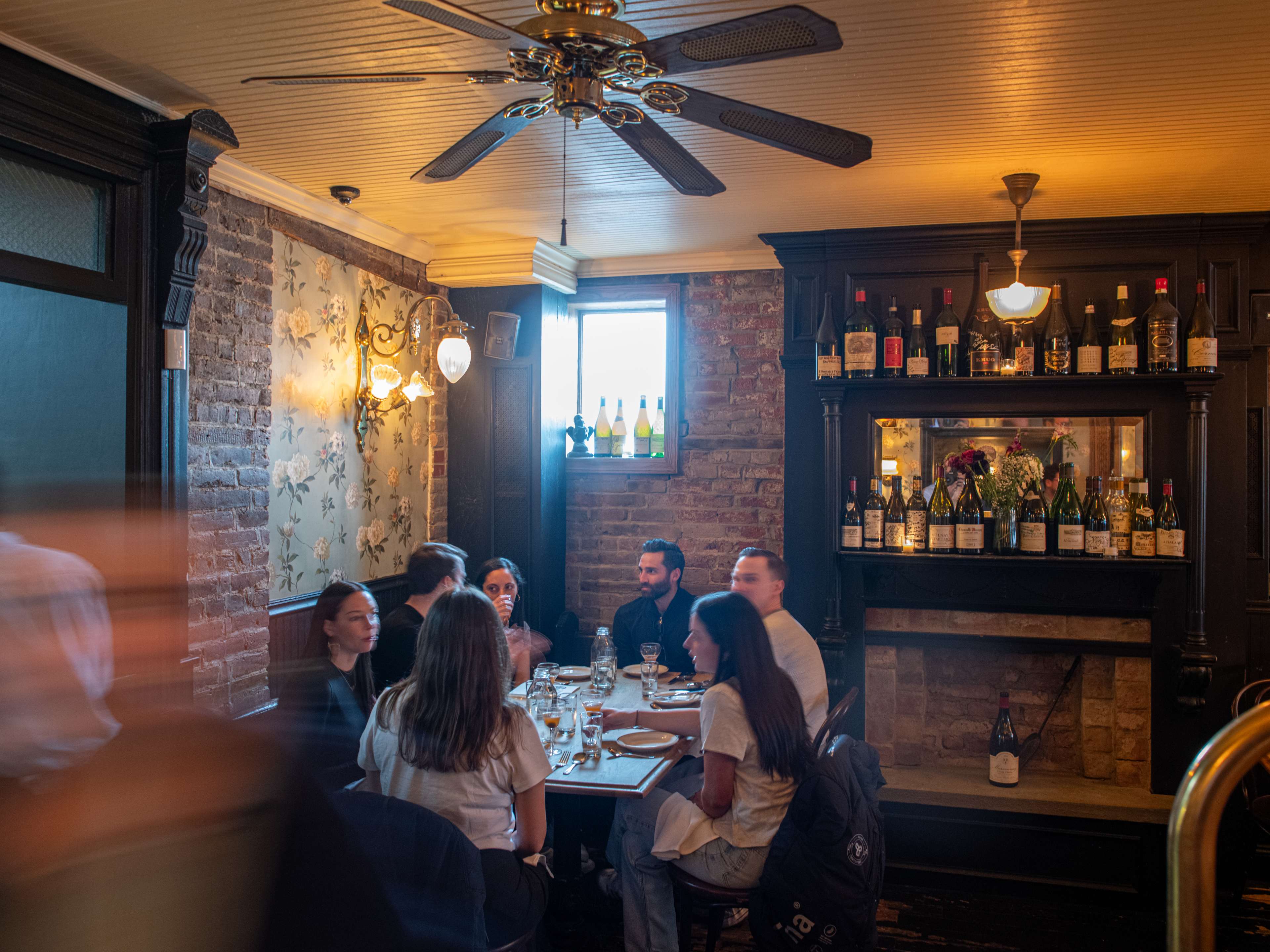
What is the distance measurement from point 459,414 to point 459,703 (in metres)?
3.06

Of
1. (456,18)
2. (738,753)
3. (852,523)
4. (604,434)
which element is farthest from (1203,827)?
(604,434)

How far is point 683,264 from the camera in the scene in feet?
16.3

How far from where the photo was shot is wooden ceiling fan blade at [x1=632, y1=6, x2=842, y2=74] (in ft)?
5.14

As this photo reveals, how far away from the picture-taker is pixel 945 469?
417 cm

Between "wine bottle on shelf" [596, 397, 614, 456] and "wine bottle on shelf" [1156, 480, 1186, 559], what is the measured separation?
2.79 metres

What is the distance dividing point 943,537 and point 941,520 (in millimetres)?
121

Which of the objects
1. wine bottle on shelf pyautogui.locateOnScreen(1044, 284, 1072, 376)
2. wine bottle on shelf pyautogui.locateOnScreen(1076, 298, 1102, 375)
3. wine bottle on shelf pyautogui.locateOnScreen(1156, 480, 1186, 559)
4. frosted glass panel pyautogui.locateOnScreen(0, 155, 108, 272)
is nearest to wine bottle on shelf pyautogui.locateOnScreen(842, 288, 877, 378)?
wine bottle on shelf pyautogui.locateOnScreen(1044, 284, 1072, 376)

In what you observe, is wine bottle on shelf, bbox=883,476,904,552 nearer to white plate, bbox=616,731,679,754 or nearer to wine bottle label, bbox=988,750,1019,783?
wine bottle label, bbox=988,750,1019,783

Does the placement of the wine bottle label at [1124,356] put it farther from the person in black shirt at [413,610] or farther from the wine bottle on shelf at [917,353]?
the person in black shirt at [413,610]

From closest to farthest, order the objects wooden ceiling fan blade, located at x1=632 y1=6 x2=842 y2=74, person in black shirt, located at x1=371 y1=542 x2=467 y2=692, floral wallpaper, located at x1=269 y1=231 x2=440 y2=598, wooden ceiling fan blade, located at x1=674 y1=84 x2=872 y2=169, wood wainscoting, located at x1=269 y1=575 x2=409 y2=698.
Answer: wooden ceiling fan blade, located at x1=632 y1=6 x2=842 y2=74, wooden ceiling fan blade, located at x1=674 y1=84 x2=872 y2=169, person in black shirt, located at x1=371 y1=542 x2=467 y2=692, wood wainscoting, located at x1=269 y1=575 x2=409 y2=698, floral wallpaper, located at x1=269 y1=231 x2=440 y2=598

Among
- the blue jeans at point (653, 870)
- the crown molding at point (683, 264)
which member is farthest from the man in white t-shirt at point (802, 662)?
the crown molding at point (683, 264)

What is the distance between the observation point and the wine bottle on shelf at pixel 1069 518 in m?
3.87

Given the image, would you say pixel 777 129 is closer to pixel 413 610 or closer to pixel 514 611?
pixel 413 610

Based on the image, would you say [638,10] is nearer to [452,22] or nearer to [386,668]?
[452,22]
